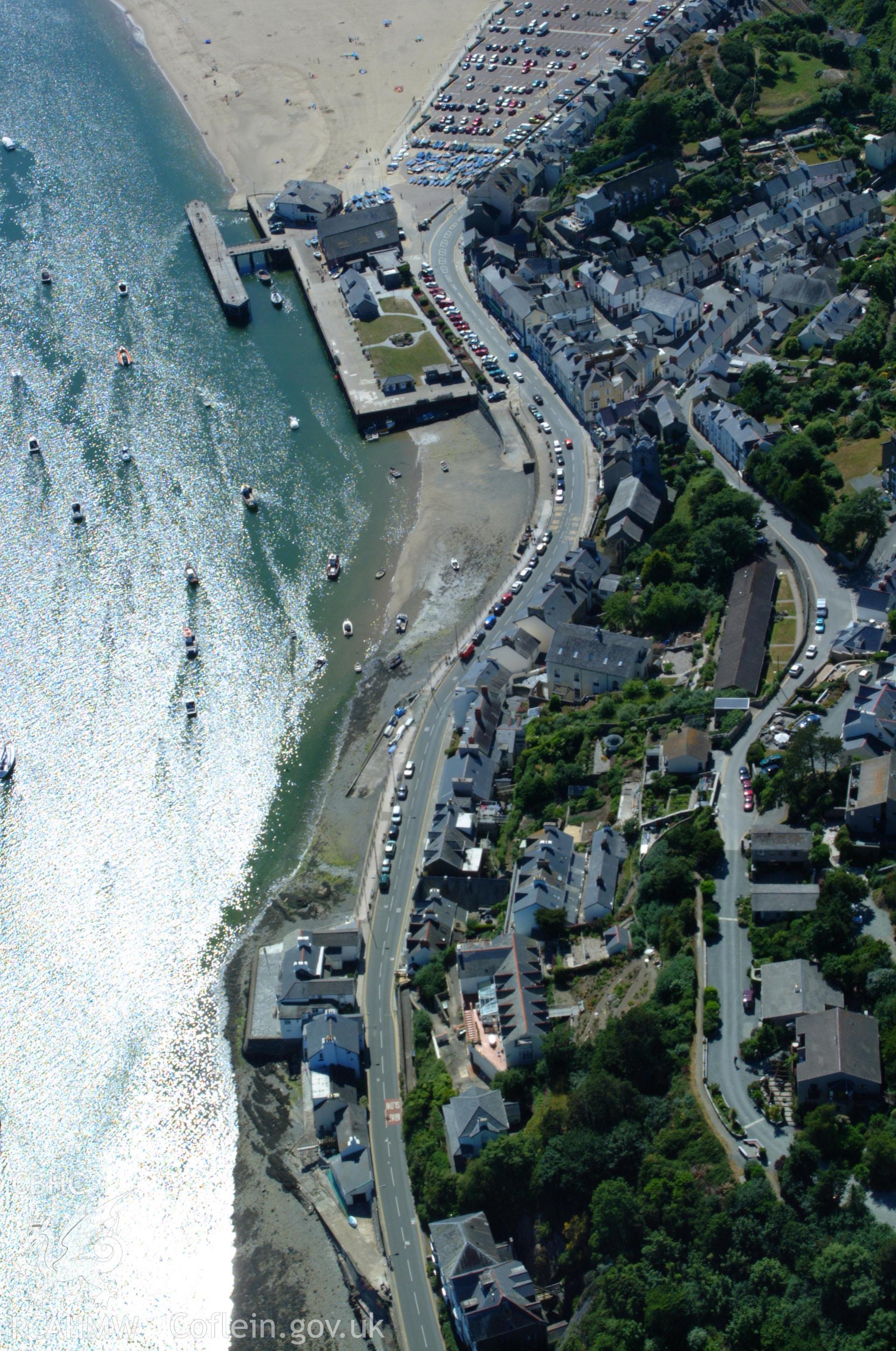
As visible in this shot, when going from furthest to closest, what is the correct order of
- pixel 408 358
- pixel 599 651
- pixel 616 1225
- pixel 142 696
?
pixel 408 358 → pixel 142 696 → pixel 599 651 → pixel 616 1225

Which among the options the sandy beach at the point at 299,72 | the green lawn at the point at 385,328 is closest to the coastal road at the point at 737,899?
the green lawn at the point at 385,328

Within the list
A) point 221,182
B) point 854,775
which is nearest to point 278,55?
point 221,182

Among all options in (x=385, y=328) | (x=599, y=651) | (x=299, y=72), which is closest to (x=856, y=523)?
(x=599, y=651)

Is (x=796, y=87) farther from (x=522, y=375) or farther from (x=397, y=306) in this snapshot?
(x=522, y=375)

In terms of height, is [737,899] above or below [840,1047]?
above

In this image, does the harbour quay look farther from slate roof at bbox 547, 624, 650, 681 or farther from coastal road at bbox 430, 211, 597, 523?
slate roof at bbox 547, 624, 650, 681

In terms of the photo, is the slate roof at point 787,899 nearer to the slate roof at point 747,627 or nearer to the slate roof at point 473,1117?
the slate roof at point 473,1117
